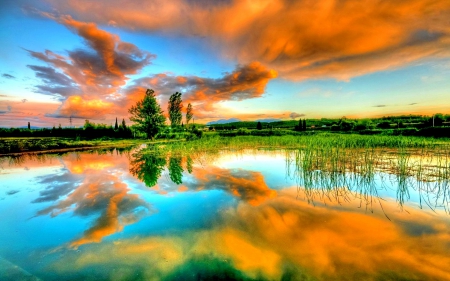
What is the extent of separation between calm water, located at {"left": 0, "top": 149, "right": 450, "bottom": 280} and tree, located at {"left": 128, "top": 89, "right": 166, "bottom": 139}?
27.8m

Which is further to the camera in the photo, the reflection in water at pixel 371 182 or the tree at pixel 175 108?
the tree at pixel 175 108

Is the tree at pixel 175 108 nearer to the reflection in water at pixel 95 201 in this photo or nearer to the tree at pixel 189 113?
the tree at pixel 189 113

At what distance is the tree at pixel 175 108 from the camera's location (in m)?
51.2

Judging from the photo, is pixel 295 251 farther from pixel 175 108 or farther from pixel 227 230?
pixel 175 108

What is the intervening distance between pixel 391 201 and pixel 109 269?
8.09m

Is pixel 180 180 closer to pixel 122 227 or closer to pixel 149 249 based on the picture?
pixel 122 227

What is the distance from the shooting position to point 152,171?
11422 millimetres

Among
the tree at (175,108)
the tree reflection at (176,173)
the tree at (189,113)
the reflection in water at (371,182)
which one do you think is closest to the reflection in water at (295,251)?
the reflection in water at (371,182)

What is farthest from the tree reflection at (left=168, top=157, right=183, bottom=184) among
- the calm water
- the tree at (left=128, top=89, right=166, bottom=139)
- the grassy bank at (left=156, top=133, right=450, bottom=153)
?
the tree at (left=128, top=89, right=166, bottom=139)

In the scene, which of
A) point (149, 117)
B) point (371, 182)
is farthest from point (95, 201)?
point (149, 117)

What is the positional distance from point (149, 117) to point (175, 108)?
16113 mm

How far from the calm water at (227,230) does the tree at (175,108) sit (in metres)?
43.4

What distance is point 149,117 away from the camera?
3597 centimetres

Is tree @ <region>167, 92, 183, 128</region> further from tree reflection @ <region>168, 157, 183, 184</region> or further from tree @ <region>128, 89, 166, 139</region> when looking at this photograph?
tree reflection @ <region>168, 157, 183, 184</region>
